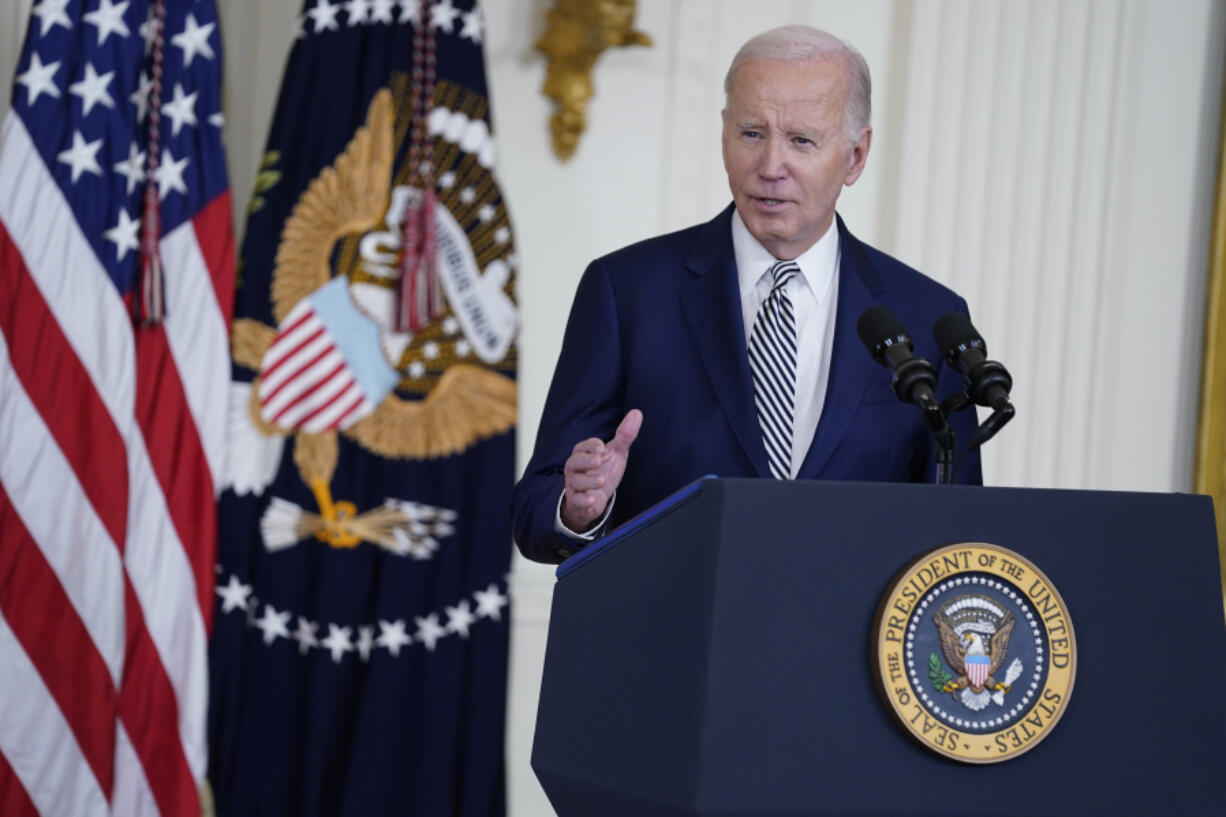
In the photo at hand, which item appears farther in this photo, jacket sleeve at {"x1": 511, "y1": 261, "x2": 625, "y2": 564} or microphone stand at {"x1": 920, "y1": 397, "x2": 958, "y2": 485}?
jacket sleeve at {"x1": 511, "y1": 261, "x2": 625, "y2": 564}

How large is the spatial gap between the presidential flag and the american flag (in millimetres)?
151

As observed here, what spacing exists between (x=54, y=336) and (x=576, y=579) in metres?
2.53

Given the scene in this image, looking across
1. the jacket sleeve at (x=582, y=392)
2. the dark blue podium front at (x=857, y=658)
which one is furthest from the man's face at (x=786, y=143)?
the dark blue podium front at (x=857, y=658)

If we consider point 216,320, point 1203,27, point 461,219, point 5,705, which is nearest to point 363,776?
point 5,705

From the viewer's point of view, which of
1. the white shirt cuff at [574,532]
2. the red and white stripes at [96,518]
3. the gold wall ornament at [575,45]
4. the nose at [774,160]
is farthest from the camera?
the gold wall ornament at [575,45]

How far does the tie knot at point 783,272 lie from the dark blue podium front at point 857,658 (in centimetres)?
77

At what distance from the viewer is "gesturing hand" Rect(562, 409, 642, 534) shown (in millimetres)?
1720

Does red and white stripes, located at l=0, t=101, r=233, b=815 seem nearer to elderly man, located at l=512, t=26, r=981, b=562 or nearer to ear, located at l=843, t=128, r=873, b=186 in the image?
elderly man, located at l=512, t=26, r=981, b=562

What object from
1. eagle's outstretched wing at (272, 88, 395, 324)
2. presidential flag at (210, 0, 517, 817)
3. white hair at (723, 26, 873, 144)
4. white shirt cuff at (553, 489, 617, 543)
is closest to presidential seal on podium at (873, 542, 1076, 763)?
white shirt cuff at (553, 489, 617, 543)

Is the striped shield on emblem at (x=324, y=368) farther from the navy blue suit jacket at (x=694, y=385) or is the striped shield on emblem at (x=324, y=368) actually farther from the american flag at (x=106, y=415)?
the navy blue suit jacket at (x=694, y=385)

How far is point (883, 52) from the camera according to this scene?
15.6ft

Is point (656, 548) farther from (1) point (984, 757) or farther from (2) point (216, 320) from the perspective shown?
(2) point (216, 320)

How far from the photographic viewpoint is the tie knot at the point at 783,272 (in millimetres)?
2260

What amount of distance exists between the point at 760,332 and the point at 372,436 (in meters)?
2.18
